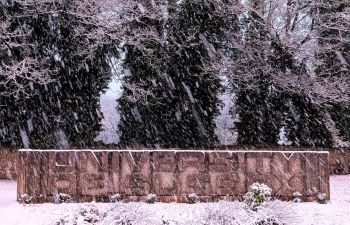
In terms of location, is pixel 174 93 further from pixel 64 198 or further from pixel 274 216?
pixel 274 216

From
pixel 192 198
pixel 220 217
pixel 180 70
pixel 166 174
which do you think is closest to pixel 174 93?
pixel 180 70

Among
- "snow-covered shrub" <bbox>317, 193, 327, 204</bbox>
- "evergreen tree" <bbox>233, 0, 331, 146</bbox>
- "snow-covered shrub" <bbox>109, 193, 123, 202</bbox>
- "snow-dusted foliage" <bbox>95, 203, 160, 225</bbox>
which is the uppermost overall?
"evergreen tree" <bbox>233, 0, 331, 146</bbox>

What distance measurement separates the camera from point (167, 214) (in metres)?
11.2

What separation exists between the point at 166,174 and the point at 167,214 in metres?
2.80

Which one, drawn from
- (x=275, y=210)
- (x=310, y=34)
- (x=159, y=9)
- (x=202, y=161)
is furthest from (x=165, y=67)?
(x=275, y=210)

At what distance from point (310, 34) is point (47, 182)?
1321cm

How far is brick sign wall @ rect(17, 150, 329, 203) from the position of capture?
13.8 metres

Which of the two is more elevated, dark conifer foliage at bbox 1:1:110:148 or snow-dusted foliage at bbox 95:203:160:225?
dark conifer foliage at bbox 1:1:110:148

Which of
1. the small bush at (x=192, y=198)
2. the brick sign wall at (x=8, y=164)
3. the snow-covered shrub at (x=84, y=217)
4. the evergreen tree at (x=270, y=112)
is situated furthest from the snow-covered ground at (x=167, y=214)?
the evergreen tree at (x=270, y=112)

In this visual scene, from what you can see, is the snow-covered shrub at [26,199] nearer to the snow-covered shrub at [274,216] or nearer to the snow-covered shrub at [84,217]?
the snow-covered shrub at [84,217]

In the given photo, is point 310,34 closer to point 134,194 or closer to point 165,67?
point 165,67

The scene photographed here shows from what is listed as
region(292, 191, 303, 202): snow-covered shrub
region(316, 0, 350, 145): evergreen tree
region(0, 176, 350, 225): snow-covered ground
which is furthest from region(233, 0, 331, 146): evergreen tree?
region(292, 191, 303, 202): snow-covered shrub

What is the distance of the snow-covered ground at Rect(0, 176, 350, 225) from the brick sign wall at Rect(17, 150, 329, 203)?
0.63 m

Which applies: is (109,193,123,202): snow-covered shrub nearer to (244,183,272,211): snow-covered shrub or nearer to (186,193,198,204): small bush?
(186,193,198,204): small bush
